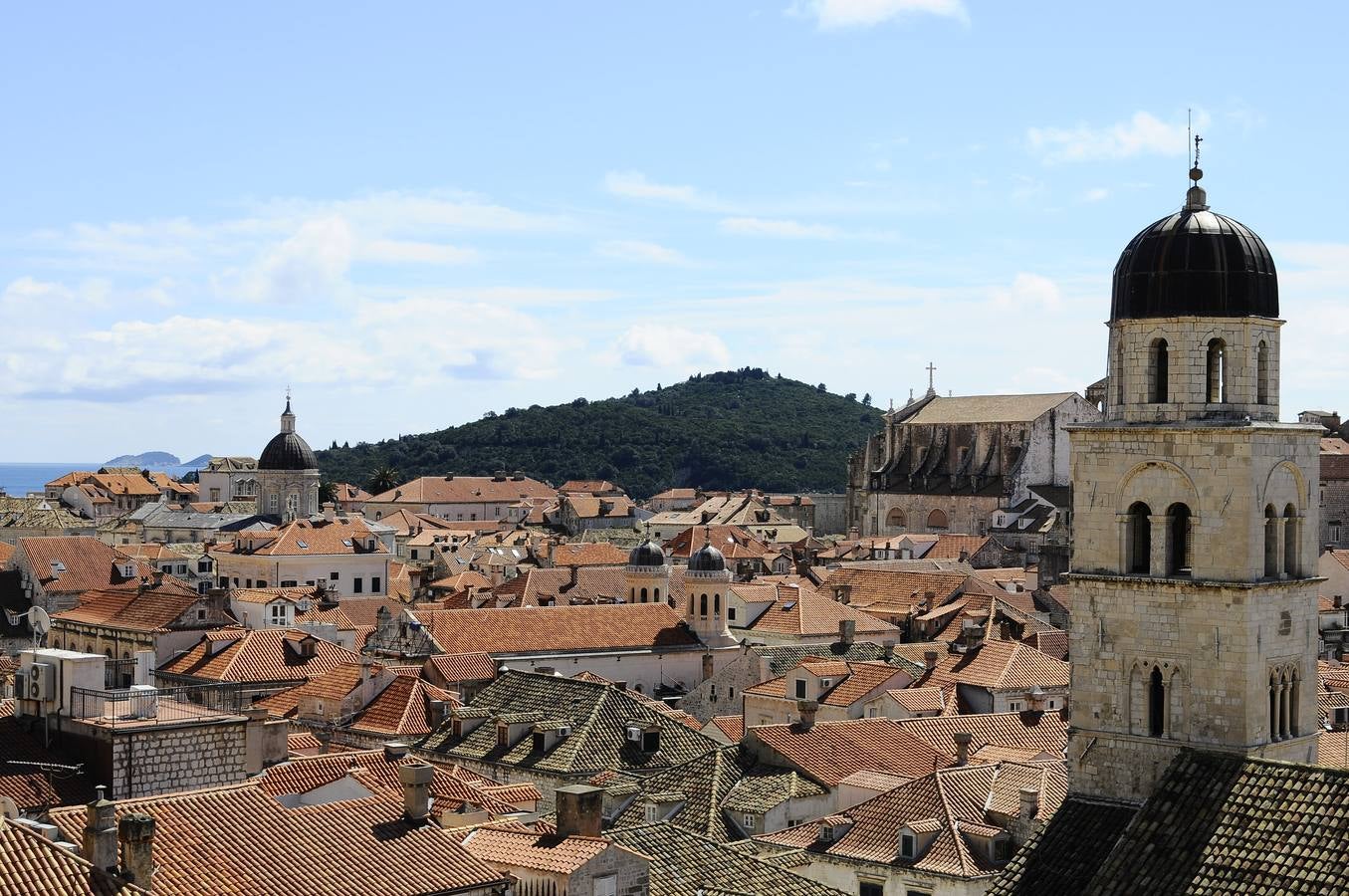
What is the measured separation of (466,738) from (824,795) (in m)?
11.9

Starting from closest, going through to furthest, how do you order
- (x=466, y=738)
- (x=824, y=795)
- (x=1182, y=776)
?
(x=1182, y=776) < (x=824, y=795) < (x=466, y=738)

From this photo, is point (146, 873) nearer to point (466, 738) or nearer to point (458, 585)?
point (466, 738)

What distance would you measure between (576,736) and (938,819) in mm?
13676

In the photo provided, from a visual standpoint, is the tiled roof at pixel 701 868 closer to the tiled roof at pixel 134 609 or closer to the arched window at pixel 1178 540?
the arched window at pixel 1178 540

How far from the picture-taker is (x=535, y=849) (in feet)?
84.4

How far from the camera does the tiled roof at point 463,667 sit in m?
54.1

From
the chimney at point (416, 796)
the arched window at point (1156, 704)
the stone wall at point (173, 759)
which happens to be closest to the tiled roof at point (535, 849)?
the chimney at point (416, 796)

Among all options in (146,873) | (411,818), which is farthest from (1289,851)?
(146,873)

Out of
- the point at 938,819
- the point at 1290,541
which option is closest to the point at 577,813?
the point at 938,819

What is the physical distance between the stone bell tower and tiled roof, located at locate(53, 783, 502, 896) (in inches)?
320

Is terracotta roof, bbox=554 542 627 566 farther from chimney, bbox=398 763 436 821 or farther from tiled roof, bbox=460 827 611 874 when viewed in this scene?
chimney, bbox=398 763 436 821

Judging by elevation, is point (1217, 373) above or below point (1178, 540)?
above

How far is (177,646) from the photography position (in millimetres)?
56875

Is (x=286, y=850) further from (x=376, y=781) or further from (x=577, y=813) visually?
(x=376, y=781)
